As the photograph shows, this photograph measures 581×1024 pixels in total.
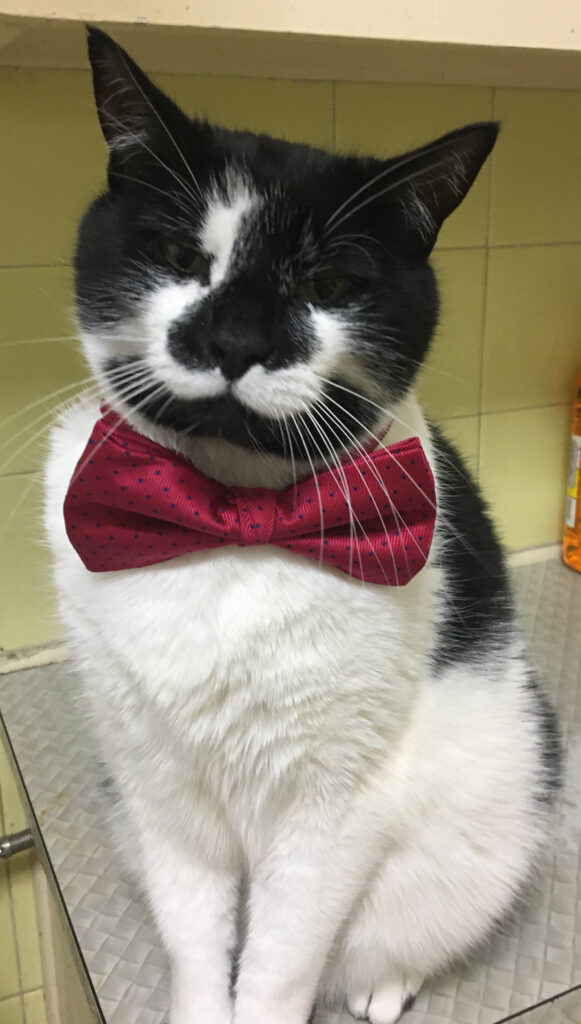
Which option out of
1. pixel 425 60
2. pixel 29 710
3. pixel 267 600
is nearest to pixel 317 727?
pixel 267 600

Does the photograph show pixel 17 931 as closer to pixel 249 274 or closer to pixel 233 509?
pixel 233 509

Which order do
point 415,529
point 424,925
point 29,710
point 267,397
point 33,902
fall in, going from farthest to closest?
point 33,902
point 29,710
point 424,925
point 415,529
point 267,397

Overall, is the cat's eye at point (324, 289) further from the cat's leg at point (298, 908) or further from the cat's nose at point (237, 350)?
the cat's leg at point (298, 908)

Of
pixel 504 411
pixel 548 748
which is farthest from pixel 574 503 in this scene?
pixel 548 748

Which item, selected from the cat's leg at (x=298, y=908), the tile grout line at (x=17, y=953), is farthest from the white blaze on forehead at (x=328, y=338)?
the tile grout line at (x=17, y=953)

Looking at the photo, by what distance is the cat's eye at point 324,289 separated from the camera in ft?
1.72

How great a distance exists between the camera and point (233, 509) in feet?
1.88

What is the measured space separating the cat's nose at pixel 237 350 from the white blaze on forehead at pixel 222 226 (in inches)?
2.0

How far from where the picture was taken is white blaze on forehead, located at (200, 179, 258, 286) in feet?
1.66

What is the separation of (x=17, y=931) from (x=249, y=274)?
112cm

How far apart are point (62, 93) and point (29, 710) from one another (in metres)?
0.79

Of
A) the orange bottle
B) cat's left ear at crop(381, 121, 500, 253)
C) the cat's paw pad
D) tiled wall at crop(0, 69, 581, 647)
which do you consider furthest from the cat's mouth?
the orange bottle

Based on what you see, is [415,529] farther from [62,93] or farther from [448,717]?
[62,93]

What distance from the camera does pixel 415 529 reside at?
1.96ft
